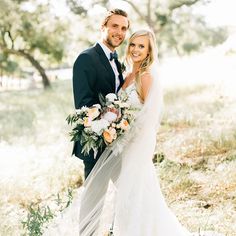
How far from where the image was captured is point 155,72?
3393 millimetres

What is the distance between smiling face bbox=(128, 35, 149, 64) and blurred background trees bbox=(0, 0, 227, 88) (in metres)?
7.30

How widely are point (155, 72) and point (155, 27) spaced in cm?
824

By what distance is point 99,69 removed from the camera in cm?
331

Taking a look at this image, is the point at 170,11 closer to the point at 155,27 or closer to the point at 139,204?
the point at 155,27

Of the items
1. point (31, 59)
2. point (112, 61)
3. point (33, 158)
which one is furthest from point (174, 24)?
point (112, 61)

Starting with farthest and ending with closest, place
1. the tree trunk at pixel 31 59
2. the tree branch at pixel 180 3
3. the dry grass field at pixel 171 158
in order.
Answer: the tree trunk at pixel 31 59
the tree branch at pixel 180 3
the dry grass field at pixel 171 158

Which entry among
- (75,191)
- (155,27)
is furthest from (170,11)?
(75,191)

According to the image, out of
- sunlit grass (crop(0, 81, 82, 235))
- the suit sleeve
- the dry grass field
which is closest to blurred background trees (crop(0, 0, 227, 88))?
the dry grass field

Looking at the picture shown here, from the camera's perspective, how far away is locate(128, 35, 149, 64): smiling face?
11.0 ft

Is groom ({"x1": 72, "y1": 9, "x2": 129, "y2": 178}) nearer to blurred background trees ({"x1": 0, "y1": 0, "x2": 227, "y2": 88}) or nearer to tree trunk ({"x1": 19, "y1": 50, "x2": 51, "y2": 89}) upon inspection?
blurred background trees ({"x1": 0, "y1": 0, "x2": 227, "y2": 88})

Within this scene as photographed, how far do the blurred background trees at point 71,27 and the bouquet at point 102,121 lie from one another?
7595 millimetres

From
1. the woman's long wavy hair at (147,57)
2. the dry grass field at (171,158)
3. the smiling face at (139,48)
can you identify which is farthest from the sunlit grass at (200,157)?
the smiling face at (139,48)

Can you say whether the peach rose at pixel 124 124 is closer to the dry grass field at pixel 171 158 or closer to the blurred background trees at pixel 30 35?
the dry grass field at pixel 171 158

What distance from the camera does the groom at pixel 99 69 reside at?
10.6ft
